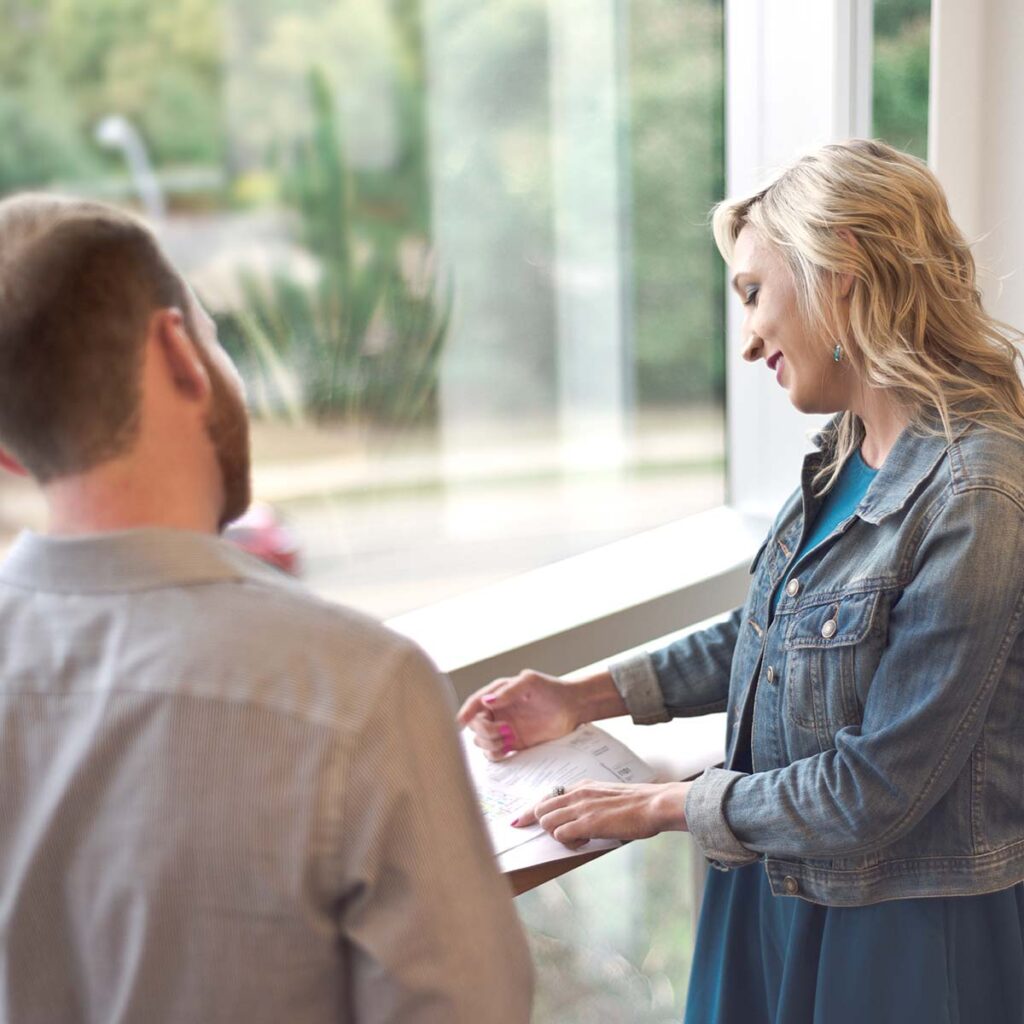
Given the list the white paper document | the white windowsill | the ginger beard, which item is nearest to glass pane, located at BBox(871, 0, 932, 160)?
the white windowsill

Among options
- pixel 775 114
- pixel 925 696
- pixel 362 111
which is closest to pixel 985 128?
pixel 775 114

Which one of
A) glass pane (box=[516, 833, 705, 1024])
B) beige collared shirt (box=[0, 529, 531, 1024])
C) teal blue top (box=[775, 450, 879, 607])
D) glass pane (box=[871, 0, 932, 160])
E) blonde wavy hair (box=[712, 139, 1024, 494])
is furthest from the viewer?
glass pane (box=[871, 0, 932, 160])

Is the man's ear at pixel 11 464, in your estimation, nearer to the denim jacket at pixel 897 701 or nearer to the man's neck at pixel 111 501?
the man's neck at pixel 111 501

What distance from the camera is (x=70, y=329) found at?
79 centimetres

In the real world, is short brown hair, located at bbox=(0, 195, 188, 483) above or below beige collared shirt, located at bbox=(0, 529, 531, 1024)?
above

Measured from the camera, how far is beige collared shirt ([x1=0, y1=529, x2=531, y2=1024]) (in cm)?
78

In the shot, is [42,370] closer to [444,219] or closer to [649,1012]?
[444,219]

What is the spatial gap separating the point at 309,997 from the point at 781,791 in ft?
2.45

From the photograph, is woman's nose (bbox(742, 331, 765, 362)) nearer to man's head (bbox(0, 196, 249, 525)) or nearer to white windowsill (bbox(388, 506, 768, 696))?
white windowsill (bbox(388, 506, 768, 696))

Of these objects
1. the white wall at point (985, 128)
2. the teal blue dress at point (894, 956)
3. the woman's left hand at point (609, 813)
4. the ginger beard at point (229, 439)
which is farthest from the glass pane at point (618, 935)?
the ginger beard at point (229, 439)

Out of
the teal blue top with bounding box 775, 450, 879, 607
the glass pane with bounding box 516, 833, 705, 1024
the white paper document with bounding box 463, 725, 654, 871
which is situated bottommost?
the glass pane with bounding box 516, 833, 705, 1024

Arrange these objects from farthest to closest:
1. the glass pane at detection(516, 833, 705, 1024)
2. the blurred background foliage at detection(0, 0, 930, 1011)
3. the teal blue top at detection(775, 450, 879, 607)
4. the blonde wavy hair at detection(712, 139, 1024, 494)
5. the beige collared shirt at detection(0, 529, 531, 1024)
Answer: the glass pane at detection(516, 833, 705, 1024) < the blurred background foliage at detection(0, 0, 930, 1011) < the teal blue top at detection(775, 450, 879, 607) < the blonde wavy hair at detection(712, 139, 1024, 494) < the beige collared shirt at detection(0, 529, 531, 1024)

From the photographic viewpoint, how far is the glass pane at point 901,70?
8.04 feet

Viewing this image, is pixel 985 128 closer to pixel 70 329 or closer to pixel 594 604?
pixel 594 604
